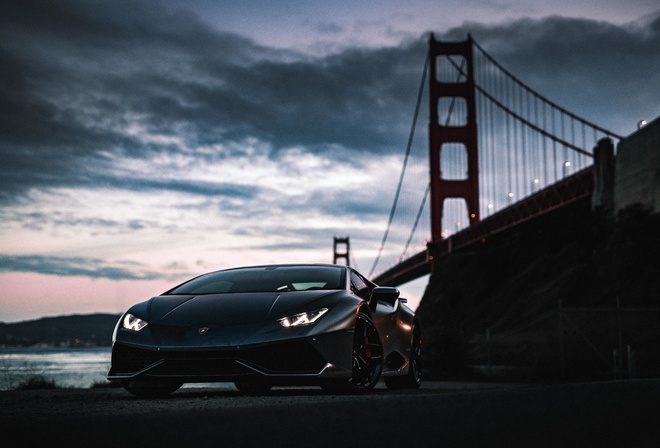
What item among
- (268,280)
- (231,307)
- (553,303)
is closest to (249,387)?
(268,280)

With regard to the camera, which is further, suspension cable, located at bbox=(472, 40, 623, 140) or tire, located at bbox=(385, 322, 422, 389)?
suspension cable, located at bbox=(472, 40, 623, 140)

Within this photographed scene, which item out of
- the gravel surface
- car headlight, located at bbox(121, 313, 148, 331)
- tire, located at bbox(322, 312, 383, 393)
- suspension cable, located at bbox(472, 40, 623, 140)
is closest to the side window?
tire, located at bbox(322, 312, 383, 393)

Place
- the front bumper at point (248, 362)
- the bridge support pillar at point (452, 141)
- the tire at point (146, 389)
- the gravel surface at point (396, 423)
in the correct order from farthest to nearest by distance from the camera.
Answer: the bridge support pillar at point (452, 141) → the tire at point (146, 389) → the front bumper at point (248, 362) → the gravel surface at point (396, 423)

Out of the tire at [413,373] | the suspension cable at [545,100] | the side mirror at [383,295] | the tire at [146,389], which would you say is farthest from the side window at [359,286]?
the suspension cable at [545,100]

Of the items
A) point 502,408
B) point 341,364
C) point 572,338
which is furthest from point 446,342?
point 502,408

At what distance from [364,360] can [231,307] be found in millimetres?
1112

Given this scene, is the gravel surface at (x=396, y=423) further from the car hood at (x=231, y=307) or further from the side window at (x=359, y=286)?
the side window at (x=359, y=286)

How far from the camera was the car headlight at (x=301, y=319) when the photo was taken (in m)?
6.39

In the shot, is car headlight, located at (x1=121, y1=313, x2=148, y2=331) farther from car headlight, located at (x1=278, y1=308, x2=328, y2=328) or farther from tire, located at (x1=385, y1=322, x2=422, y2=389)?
tire, located at (x1=385, y1=322, x2=422, y2=389)

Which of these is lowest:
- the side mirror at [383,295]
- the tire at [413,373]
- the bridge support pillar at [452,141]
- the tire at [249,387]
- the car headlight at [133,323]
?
the tire at [249,387]

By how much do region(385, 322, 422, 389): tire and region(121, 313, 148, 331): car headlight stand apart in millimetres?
2399

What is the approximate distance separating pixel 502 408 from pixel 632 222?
35.4 m

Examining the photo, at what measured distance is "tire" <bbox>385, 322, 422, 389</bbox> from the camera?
8.12 metres

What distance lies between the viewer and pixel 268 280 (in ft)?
24.8
